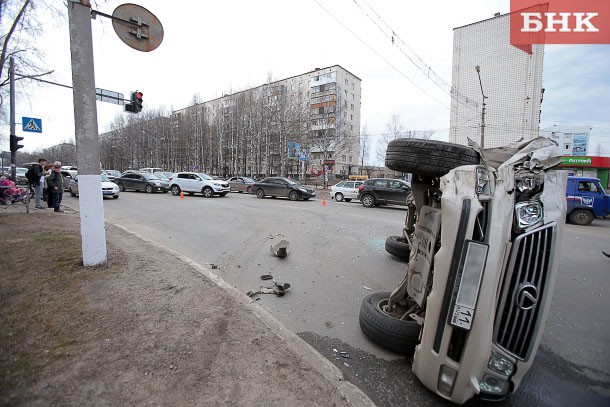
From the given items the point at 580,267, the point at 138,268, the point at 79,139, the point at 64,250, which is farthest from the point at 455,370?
the point at 64,250

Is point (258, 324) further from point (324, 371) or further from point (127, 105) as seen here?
point (127, 105)

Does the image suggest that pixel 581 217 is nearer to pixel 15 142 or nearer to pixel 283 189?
pixel 283 189

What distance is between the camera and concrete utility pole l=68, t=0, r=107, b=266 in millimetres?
4195

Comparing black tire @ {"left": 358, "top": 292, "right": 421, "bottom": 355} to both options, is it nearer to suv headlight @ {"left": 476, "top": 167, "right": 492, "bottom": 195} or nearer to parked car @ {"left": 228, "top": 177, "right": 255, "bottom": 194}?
suv headlight @ {"left": 476, "top": 167, "right": 492, "bottom": 195}

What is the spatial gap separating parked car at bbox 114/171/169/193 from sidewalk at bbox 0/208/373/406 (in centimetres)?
1982

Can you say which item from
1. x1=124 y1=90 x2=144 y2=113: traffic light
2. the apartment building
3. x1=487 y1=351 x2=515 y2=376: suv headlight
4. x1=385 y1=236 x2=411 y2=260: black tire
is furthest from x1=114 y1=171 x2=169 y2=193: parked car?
x1=487 y1=351 x2=515 y2=376: suv headlight

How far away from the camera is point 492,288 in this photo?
1708 millimetres

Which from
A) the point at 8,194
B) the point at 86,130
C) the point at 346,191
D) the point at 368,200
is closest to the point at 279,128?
the point at 346,191

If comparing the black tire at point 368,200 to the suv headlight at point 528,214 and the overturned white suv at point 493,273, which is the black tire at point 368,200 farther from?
the suv headlight at point 528,214

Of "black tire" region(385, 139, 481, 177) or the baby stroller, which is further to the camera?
the baby stroller

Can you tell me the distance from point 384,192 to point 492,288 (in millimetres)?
15487

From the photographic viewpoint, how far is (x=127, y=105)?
11172 mm

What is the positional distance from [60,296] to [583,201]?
54.8 ft

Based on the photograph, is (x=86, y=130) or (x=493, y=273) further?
(x=86, y=130)
